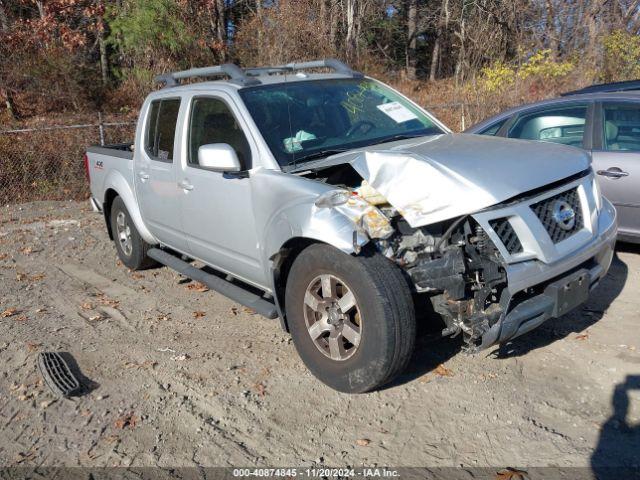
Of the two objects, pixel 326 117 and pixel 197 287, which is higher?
pixel 326 117

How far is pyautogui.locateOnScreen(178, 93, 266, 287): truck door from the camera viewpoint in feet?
14.5

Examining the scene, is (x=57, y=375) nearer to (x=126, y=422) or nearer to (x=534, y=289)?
(x=126, y=422)

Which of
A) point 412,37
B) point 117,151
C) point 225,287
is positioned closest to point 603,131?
point 225,287

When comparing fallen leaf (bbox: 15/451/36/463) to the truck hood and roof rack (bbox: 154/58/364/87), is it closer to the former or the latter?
the truck hood

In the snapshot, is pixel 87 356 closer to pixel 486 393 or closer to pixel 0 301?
pixel 0 301

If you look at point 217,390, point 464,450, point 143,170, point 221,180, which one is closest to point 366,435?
point 464,450

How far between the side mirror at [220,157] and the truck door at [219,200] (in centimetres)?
15

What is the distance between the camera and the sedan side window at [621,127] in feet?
19.2

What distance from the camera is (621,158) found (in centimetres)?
574

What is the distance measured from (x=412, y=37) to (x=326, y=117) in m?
21.9

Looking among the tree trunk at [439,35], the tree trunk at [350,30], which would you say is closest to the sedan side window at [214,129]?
the tree trunk at [350,30]

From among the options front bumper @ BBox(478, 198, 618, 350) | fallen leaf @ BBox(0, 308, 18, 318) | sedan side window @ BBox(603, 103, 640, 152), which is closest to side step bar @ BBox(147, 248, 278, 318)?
fallen leaf @ BBox(0, 308, 18, 318)

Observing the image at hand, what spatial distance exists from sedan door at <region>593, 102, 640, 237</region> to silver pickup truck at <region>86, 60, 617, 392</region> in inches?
62.3

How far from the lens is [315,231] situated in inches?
142
